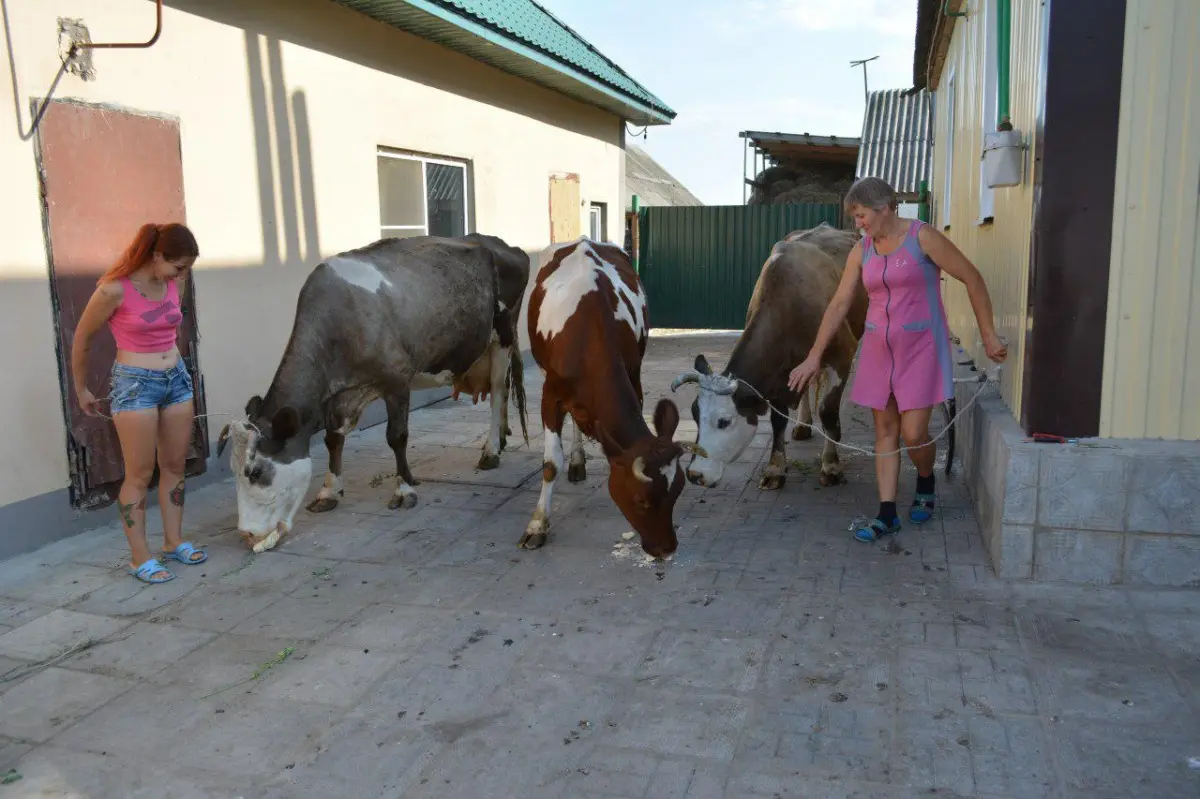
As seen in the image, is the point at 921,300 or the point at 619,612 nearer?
the point at 619,612

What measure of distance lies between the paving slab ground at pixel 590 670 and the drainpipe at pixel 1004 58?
2.17 m

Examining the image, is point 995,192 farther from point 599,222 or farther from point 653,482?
point 599,222

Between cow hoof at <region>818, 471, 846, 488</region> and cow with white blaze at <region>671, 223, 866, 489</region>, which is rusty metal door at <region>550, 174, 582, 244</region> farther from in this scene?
cow hoof at <region>818, 471, 846, 488</region>

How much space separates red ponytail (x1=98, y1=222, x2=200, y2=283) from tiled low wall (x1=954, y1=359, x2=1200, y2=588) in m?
3.95

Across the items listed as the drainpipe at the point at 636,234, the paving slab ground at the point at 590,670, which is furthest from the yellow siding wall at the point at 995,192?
the drainpipe at the point at 636,234

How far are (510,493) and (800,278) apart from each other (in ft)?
7.78

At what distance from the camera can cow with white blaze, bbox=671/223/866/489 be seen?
17.5 ft

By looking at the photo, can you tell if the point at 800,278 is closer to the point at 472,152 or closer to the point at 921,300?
the point at 921,300

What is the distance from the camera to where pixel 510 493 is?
6.10 m

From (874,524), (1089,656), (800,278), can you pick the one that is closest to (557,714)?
(1089,656)

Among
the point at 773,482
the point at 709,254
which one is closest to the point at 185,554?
the point at 773,482

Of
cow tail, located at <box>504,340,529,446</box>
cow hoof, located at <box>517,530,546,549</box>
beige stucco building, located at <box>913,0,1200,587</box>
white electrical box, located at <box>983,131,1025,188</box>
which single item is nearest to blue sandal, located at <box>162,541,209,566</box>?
cow hoof, located at <box>517,530,546,549</box>

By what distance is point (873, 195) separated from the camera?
4.48 meters

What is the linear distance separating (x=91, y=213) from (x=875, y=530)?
4788mm
